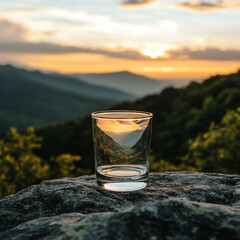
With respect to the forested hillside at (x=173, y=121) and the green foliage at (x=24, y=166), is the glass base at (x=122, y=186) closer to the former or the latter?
the green foliage at (x=24, y=166)

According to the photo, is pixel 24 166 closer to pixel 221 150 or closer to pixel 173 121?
pixel 221 150

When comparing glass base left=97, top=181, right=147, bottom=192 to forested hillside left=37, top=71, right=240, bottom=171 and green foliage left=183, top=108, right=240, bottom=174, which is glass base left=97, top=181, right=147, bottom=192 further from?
forested hillside left=37, top=71, right=240, bottom=171

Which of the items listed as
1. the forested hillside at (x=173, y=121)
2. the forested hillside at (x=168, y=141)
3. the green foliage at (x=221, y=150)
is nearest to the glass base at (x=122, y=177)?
the forested hillside at (x=168, y=141)

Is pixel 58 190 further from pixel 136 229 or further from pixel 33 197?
pixel 136 229

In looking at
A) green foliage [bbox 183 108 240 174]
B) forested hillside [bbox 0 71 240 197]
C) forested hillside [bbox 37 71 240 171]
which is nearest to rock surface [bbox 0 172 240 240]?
forested hillside [bbox 0 71 240 197]

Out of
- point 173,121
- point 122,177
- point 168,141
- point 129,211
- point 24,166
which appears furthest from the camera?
point 173,121

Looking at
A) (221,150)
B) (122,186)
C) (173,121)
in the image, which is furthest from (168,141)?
(122,186)
